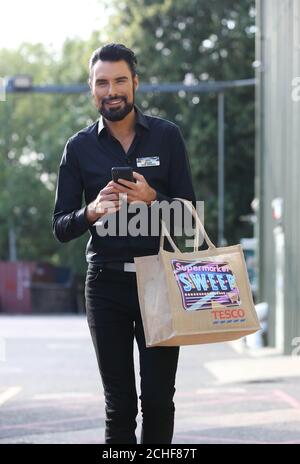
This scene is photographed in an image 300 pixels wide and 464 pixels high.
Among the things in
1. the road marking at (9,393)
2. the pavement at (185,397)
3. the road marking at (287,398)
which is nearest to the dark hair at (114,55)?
the pavement at (185,397)

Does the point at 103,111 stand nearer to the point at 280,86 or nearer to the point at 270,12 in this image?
the point at 280,86

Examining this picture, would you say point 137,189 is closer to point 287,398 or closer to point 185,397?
point 287,398

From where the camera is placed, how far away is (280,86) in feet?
56.7

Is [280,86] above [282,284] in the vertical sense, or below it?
above

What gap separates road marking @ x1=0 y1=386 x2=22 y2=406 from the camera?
9.73 metres

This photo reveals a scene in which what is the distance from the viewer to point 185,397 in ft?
32.9

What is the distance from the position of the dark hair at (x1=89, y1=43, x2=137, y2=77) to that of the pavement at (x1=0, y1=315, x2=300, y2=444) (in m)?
3.15

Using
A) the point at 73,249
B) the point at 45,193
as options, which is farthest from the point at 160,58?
the point at 45,193

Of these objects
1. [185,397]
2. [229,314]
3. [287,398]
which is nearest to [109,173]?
[229,314]

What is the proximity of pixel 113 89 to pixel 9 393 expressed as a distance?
6.42 metres

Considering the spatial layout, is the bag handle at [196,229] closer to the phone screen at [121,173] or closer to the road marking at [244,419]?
the phone screen at [121,173]

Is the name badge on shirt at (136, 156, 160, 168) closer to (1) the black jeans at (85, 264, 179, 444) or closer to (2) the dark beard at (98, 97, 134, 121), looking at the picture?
(2) the dark beard at (98, 97, 134, 121)

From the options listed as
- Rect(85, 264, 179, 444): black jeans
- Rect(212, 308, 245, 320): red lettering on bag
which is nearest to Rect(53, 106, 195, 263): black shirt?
Rect(85, 264, 179, 444): black jeans

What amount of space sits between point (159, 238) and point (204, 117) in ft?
115
